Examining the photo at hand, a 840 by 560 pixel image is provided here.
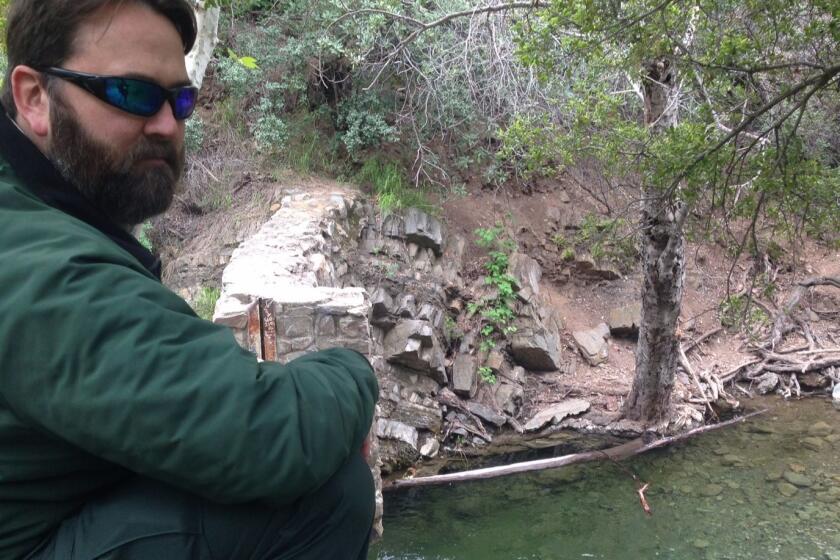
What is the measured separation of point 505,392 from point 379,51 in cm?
479

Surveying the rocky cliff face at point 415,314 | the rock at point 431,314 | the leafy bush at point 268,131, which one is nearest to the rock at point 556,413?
the rocky cliff face at point 415,314

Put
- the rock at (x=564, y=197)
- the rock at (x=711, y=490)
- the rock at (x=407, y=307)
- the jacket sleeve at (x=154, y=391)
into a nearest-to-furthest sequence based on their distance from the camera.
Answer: the jacket sleeve at (x=154, y=391), the rock at (x=711, y=490), the rock at (x=407, y=307), the rock at (x=564, y=197)

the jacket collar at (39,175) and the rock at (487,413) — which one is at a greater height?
the jacket collar at (39,175)

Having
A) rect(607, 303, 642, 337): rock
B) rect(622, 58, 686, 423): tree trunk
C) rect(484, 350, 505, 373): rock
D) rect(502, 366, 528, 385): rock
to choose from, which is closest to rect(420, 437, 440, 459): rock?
rect(484, 350, 505, 373): rock

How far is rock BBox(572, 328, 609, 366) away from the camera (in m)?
9.03

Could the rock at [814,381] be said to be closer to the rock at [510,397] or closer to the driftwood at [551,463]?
the driftwood at [551,463]

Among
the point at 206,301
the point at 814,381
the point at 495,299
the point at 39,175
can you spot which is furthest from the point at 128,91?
the point at 814,381

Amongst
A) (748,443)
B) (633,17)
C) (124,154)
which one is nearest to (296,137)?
(633,17)

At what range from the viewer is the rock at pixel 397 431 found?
22.9ft

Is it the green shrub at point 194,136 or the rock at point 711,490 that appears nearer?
the rock at point 711,490

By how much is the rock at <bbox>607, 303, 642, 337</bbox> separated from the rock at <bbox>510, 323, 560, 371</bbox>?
47.8 inches

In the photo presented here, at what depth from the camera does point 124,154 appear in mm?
1458

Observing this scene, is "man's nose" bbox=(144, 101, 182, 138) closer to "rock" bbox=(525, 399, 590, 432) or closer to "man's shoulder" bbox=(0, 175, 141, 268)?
"man's shoulder" bbox=(0, 175, 141, 268)

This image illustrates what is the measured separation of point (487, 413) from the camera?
7.75m
